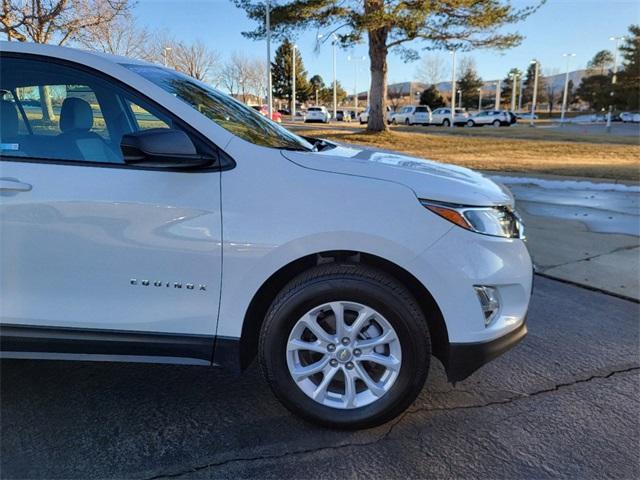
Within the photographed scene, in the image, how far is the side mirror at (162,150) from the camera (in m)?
2.25

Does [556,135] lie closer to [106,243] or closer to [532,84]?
[106,243]

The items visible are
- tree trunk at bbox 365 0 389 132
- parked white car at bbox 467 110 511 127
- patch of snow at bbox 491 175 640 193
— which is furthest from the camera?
parked white car at bbox 467 110 511 127

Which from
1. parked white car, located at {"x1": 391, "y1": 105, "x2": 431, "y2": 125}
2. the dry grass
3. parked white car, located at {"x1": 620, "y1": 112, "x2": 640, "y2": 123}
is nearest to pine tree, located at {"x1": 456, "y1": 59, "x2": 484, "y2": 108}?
parked white car, located at {"x1": 620, "y1": 112, "x2": 640, "y2": 123}

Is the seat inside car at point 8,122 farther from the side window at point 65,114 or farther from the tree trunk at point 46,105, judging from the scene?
the tree trunk at point 46,105

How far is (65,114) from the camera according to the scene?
2.69 meters

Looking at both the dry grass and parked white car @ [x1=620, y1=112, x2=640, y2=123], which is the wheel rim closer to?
the dry grass

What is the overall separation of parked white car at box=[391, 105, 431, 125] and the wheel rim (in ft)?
153

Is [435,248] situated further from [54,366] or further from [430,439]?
[54,366]

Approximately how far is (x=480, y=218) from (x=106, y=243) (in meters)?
1.79

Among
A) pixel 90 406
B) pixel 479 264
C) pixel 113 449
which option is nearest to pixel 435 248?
pixel 479 264

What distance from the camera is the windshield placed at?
262cm

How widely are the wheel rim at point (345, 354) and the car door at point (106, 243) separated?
0.46 metres

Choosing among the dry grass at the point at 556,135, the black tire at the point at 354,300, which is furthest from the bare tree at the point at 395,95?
the black tire at the point at 354,300

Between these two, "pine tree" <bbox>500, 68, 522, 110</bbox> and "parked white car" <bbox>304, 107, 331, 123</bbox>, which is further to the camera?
"pine tree" <bbox>500, 68, 522, 110</bbox>
